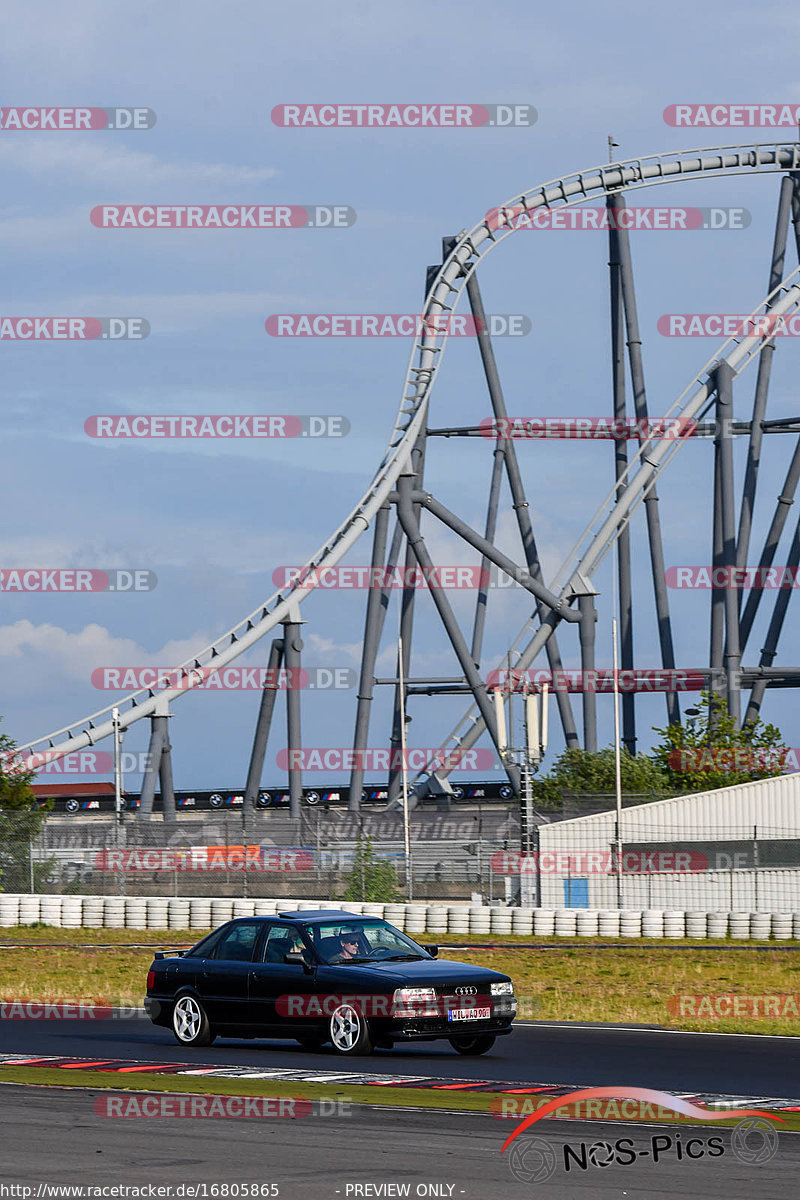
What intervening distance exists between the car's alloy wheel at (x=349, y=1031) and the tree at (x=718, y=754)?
36399 mm

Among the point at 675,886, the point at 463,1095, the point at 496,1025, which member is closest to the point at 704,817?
the point at 675,886

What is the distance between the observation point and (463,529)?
5084cm

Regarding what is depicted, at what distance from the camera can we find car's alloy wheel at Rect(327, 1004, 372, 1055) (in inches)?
578

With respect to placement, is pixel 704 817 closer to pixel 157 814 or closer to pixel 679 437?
pixel 679 437

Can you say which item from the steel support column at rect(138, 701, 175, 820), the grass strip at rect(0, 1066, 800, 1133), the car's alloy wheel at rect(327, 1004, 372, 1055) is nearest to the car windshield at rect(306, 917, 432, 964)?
the car's alloy wheel at rect(327, 1004, 372, 1055)

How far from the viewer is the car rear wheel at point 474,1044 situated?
1527 centimetres

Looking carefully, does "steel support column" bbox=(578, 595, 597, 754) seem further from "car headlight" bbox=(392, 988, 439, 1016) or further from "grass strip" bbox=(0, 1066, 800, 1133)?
"grass strip" bbox=(0, 1066, 800, 1133)

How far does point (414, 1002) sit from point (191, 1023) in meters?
2.59

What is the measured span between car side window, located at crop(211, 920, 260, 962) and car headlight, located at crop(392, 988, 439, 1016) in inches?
73.0

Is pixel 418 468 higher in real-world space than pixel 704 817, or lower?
higher

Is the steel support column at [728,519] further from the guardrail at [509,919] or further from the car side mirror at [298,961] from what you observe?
the car side mirror at [298,961]

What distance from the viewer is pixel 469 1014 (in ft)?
47.9

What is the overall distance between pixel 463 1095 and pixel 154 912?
2363 cm

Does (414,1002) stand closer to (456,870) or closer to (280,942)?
(280,942)
